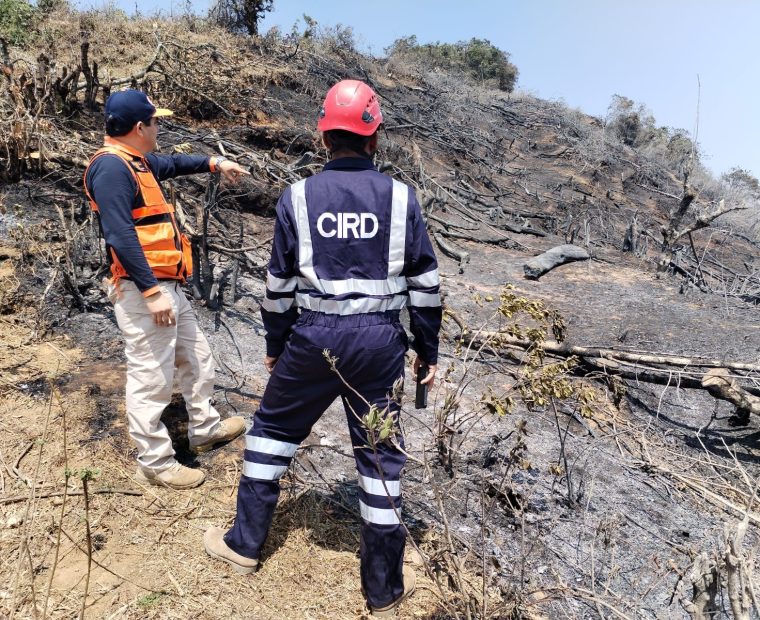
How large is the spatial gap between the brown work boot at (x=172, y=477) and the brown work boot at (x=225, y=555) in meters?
0.36

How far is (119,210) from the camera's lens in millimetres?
2178

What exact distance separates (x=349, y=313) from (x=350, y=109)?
0.70 metres

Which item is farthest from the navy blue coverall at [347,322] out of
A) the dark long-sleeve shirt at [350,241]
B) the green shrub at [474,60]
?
the green shrub at [474,60]

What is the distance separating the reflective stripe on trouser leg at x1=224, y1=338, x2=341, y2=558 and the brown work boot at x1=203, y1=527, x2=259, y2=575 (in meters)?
0.03

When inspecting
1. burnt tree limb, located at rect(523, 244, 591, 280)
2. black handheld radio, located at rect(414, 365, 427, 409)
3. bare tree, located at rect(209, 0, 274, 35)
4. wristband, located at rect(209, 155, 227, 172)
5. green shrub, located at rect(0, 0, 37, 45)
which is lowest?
burnt tree limb, located at rect(523, 244, 591, 280)

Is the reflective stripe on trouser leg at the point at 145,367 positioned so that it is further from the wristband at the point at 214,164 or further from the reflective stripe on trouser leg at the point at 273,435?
the wristband at the point at 214,164

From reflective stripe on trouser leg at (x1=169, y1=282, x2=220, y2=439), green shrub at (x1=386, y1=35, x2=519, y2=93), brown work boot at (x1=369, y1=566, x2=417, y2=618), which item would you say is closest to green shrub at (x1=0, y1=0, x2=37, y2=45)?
reflective stripe on trouser leg at (x1=169, y1=282, x2=220, y2=439)

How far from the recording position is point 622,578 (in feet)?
8.42

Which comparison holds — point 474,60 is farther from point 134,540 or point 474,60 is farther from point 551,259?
point 134,540

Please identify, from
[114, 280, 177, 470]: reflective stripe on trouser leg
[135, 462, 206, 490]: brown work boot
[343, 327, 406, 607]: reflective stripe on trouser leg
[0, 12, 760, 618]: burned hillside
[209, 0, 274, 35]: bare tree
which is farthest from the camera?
[209, 0, 274, 35]: bare tree

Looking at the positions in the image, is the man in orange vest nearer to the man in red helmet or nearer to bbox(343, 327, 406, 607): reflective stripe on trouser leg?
the man in red helmet

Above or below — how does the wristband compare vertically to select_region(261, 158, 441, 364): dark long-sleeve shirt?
above

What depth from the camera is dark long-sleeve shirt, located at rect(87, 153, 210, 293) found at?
2172mm

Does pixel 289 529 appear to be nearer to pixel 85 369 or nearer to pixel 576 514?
→ pixel 576 514
